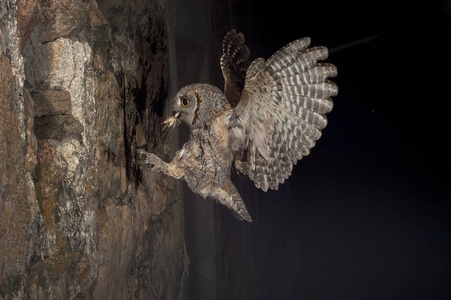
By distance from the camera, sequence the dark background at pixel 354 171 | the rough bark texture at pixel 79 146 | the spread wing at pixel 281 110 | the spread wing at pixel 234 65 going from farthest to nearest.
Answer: the dark background at pixel 354 171 < the spread wing at pixel 234 65 < the spread wing at pixel 281 110 < the rough bark texture at pixel 79 146

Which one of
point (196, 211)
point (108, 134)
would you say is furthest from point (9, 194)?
point (196, 211)

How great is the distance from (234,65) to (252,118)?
0.22 meters

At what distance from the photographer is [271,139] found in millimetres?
1345

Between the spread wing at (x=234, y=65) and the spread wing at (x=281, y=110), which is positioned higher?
the spread wing at (x=234, y=65)

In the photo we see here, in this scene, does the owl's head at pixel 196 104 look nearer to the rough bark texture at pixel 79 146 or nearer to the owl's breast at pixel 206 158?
the owl's breast at pixel 206 158

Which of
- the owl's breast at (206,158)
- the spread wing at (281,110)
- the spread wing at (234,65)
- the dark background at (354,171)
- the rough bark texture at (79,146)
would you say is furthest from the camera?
the dark background at (354,171)

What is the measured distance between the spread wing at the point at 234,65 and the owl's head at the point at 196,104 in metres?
0.15

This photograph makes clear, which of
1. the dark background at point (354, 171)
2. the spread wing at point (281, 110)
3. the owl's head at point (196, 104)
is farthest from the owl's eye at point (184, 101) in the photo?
the dark background at point (354, 171)

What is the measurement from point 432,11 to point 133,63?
3.81ft

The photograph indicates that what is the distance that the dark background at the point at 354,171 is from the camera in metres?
2.05

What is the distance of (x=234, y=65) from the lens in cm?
146

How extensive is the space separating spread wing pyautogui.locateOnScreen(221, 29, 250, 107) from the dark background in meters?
0.58

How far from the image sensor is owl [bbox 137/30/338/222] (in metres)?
1.23

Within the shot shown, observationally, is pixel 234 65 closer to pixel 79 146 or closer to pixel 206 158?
pixel 206 158
